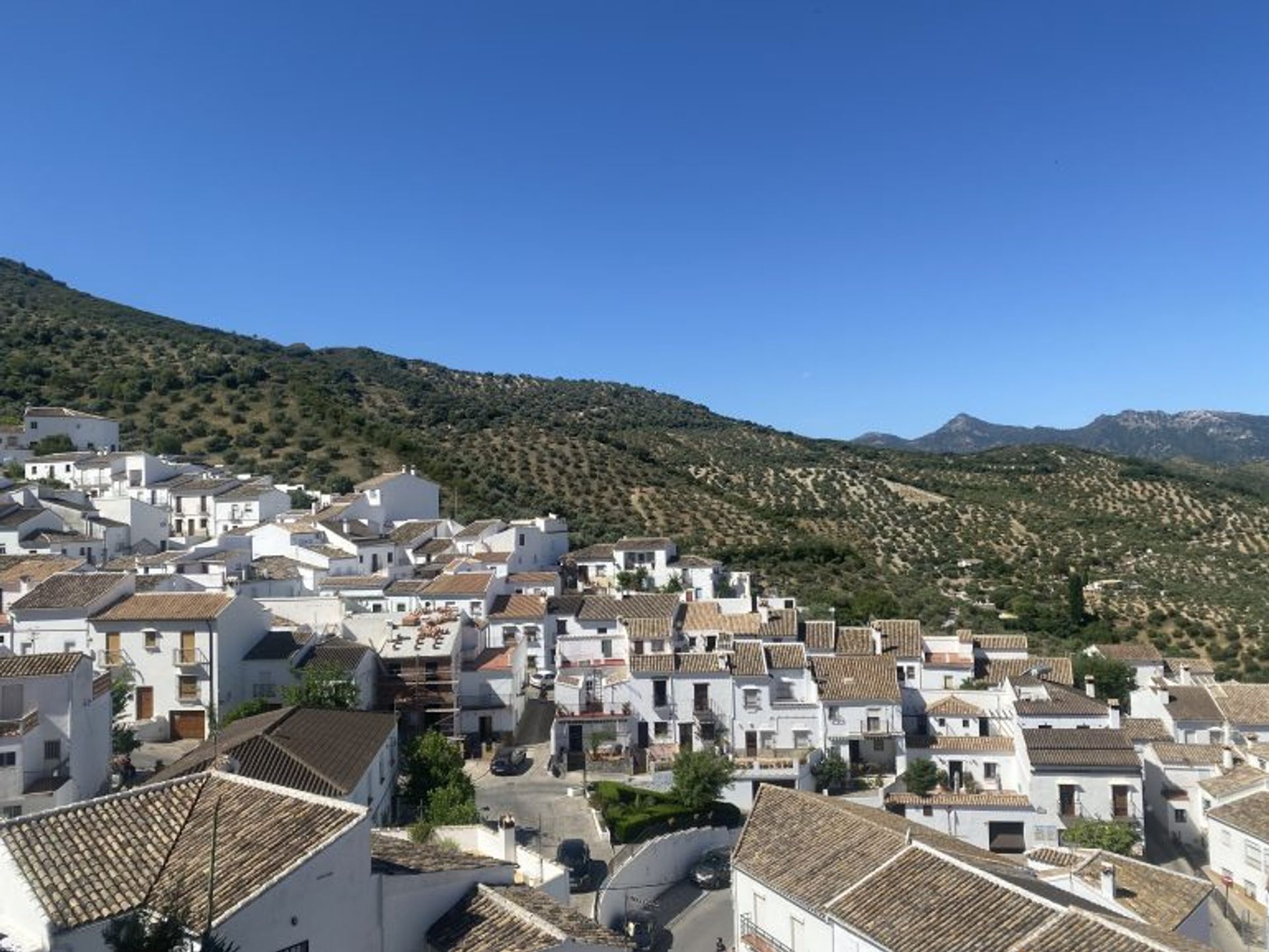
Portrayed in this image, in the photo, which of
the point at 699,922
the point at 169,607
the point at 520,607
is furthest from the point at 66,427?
the point at 699,922

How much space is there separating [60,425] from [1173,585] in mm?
77323

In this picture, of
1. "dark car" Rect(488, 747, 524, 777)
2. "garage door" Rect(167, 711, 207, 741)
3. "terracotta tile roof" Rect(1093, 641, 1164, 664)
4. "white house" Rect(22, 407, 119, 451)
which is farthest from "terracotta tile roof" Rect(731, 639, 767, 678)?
"white house" Rect(22, 407, 119, 451)

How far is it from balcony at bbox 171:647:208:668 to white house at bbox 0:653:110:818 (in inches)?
210

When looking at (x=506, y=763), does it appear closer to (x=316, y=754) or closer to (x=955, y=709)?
(x=316, y=754)

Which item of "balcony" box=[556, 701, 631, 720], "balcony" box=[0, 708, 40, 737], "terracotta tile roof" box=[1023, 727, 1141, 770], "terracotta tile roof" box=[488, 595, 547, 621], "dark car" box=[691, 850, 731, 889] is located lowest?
"dark car" box=[691, 850, 731, 889]

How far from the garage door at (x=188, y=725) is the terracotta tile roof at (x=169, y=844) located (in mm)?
17047

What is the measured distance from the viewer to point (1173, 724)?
33219 millimetres

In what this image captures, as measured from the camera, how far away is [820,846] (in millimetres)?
16953

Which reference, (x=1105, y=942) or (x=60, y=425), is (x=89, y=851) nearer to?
(x=1105, y=942)

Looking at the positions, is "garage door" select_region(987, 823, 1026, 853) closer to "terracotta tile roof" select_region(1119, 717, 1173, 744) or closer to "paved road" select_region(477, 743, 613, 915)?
"terracotta tile roof" select_region(1119, 717, 1173, 744)

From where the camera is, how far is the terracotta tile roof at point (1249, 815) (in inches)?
983

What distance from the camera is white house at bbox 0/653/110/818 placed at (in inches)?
761

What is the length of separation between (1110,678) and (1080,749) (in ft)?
33.7

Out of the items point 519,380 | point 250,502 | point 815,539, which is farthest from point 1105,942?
point 519,380
